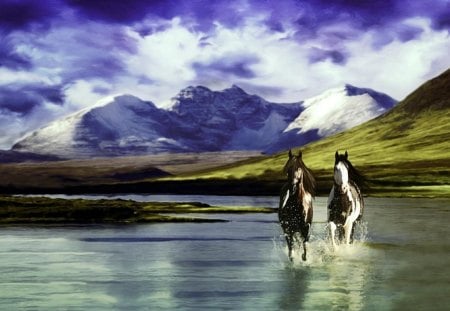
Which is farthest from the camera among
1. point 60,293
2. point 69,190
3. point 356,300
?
point 69,190

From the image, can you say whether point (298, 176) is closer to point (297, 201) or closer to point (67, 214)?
point (297, 201)

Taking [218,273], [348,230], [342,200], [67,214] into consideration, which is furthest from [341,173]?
[67,214]

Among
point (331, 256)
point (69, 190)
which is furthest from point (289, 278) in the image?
point (69, 190)

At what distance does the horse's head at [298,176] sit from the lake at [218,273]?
215 cm

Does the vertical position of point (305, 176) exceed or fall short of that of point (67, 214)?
it exceeds it

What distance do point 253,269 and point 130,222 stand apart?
26.8 meters

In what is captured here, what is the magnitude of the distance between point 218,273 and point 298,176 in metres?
3.61

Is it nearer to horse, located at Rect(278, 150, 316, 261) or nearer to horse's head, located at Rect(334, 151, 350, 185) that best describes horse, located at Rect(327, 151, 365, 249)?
horse's head, located at Rect(334, 151, 350, 185)

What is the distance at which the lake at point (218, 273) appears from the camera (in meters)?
18.2

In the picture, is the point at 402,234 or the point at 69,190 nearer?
the point at 402,234

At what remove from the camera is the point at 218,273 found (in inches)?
923

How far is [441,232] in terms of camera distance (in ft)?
132

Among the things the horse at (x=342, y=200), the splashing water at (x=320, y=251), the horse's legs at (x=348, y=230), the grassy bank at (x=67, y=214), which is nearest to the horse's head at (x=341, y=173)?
the horse at (x=342, y=200)

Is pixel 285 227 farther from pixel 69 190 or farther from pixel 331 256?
pixel 69 190
